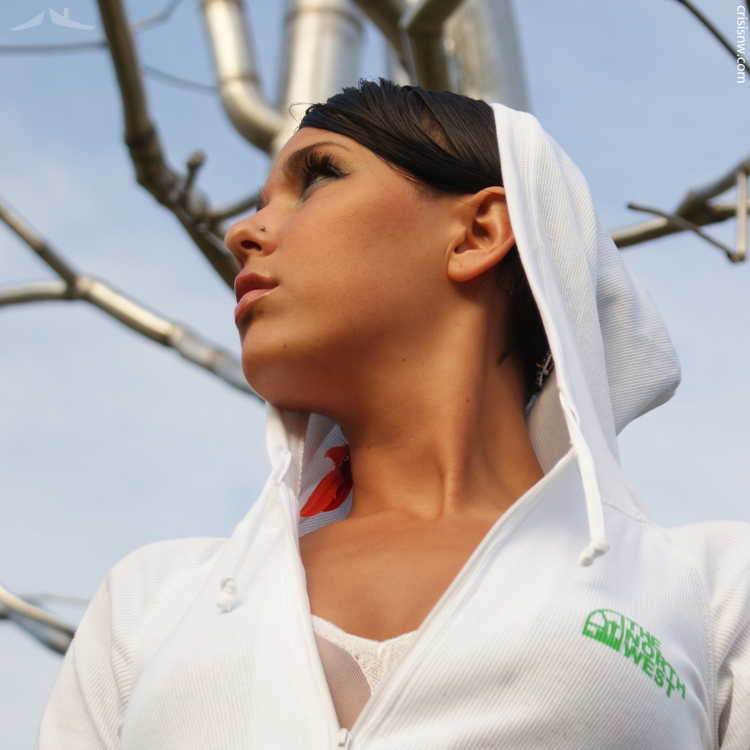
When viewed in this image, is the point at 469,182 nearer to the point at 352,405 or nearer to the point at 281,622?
the point at 352,405

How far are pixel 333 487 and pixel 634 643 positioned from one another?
74 centimetres

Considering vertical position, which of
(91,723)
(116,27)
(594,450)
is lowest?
(91,723)

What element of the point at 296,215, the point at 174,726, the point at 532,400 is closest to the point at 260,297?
the point at 296,215

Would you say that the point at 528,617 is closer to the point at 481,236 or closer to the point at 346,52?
the point at 481,236

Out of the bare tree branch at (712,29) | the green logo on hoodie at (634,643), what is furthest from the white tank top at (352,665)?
the bare tree branch at (712,29)

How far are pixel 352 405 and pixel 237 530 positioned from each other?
1.04 ft

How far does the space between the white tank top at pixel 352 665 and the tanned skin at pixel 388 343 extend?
0.55 ft

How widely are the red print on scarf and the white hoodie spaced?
4 centimetres

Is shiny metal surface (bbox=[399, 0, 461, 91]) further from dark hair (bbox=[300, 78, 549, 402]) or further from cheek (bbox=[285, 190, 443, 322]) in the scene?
cheek (bbox=[285, 190, 443, 322])

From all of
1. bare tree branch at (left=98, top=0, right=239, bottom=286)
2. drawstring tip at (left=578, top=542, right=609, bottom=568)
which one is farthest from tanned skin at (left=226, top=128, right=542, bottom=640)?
bare tree branch at (left=98, top=0, right=239, bottom=286)

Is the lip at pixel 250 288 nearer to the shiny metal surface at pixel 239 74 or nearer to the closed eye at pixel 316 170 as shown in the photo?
the closed eye at pixel 316 170

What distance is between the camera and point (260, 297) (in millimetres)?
1686

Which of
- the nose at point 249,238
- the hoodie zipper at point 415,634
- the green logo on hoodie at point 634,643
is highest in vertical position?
the nose at point 249,238

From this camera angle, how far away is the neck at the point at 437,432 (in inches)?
66.7
